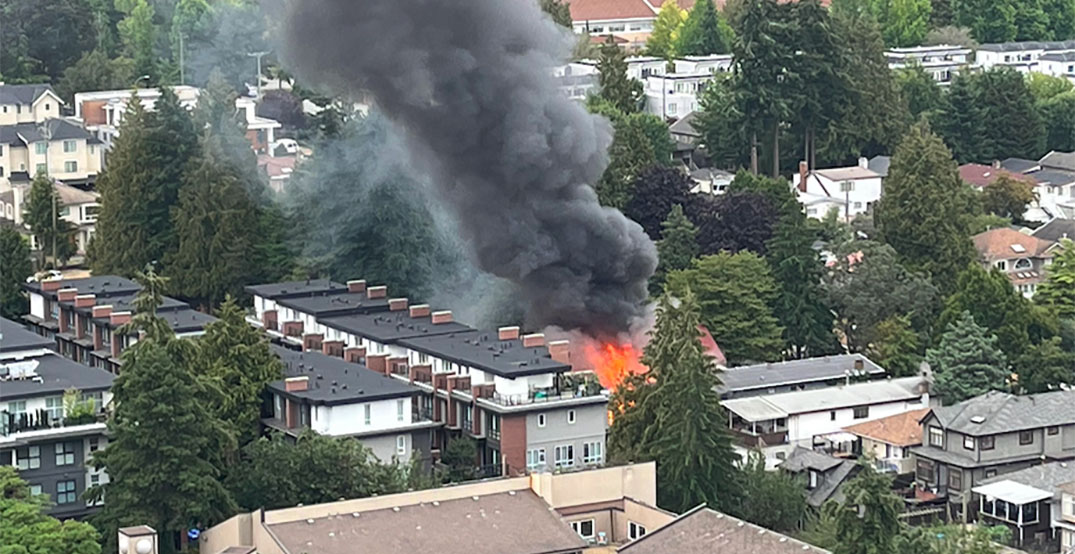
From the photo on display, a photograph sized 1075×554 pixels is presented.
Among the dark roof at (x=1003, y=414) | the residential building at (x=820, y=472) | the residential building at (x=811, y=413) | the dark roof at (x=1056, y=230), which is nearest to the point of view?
the residential building at (x=820, y=472)

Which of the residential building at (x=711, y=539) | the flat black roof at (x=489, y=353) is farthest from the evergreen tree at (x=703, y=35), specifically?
the residential building at (x=711, y=539)

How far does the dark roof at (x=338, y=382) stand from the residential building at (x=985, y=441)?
9784 millimetres

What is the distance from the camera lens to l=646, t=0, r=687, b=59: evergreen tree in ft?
349

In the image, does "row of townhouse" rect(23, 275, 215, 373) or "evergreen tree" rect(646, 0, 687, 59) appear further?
"evergreen tree" rect(646, 0, 687, 59)

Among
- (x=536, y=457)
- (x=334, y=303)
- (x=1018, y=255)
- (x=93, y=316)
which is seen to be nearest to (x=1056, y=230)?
(x=1018, y=255)

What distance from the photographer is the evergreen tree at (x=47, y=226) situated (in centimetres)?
7056

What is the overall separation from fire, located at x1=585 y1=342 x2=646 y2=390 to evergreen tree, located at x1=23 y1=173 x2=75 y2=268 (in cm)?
1881

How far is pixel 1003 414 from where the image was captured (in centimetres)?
5278

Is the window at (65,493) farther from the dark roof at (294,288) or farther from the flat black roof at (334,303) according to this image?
the dark roof at (294,288)

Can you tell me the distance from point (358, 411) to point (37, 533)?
301 inches

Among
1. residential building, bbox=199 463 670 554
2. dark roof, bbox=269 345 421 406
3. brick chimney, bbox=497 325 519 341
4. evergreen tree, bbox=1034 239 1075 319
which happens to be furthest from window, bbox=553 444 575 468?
evergreen tree, bbox=1034 239 1075 319

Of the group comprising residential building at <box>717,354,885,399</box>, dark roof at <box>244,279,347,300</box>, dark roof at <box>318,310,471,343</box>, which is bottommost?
residential building at <box>717,354,885,399</box>

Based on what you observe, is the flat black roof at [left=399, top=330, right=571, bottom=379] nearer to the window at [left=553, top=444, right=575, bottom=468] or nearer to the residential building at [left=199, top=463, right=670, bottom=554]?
the window at [left=553, top=444, right=575, bottom=468]

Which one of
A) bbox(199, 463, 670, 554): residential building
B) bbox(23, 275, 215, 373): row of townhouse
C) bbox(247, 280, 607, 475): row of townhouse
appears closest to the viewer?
bbox(199, 463, 670, 554): residential building
